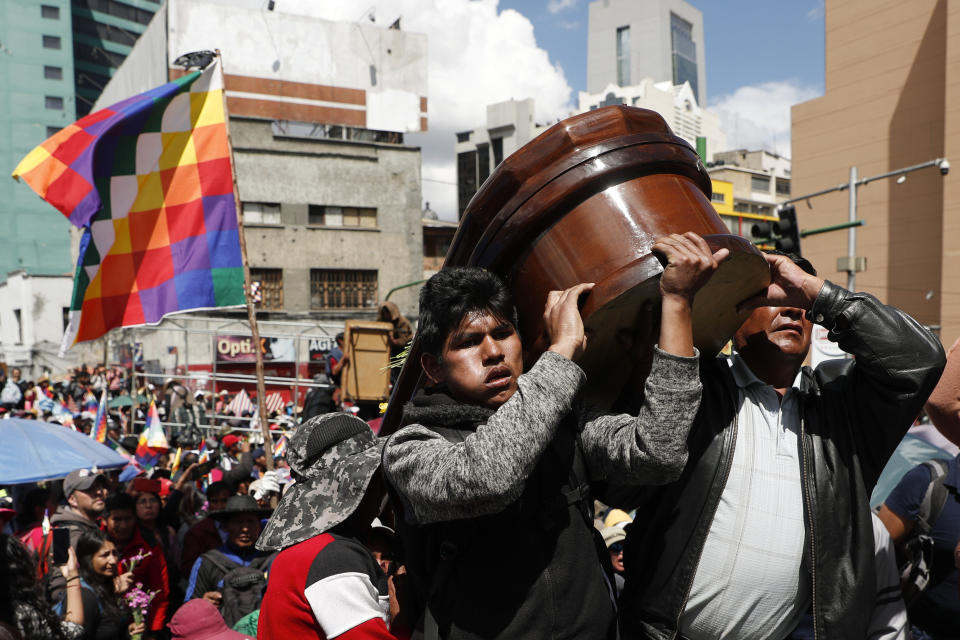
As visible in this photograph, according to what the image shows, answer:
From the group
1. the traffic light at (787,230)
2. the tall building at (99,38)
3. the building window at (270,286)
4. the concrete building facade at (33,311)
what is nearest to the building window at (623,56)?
the tall building at (99,38)

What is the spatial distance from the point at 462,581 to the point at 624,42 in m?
184

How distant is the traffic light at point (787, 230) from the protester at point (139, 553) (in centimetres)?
921

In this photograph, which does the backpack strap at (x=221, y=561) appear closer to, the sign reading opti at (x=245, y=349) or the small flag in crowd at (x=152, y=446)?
the small flag in crowd at (x=152, y=446)

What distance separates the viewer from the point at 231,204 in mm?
6535

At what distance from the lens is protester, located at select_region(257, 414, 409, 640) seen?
1.90 m

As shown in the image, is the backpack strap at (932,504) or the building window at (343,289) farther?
the building window at (343,289)

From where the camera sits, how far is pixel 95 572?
4270mm

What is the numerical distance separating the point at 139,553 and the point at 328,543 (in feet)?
11.6

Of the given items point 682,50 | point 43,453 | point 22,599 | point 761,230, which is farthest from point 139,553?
point 682,50

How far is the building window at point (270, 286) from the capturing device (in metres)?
27.9

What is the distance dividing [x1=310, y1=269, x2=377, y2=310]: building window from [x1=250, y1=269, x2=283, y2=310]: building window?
1184 mm

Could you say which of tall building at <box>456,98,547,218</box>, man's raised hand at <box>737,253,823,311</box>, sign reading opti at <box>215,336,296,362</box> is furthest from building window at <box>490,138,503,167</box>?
man's raised hand at <box>737,253,823,311</box>

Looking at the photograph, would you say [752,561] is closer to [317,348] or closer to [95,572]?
[95,572]

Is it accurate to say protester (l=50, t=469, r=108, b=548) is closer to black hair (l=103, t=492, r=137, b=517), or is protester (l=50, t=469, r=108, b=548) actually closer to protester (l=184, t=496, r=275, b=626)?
black hair (l=103, t=492, r=137, b=517)
